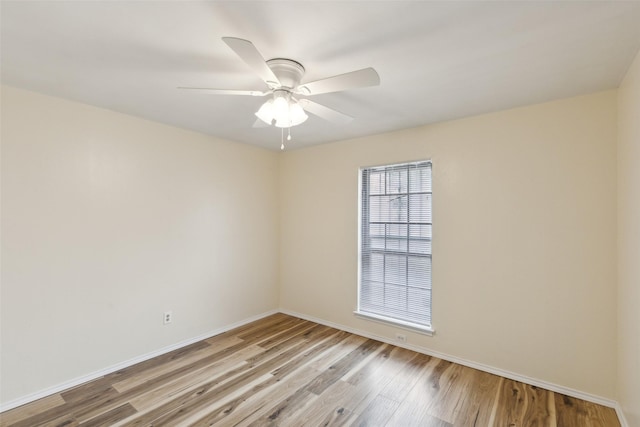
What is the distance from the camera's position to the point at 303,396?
7.47 ft

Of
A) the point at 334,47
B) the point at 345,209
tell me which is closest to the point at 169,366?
the point at 345,209

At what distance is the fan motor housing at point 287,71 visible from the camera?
1.73 metres

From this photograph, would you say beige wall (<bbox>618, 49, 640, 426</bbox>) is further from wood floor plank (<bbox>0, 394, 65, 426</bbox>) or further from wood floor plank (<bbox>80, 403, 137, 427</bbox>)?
wood floor plank (<bbox>0, 394, 65, 426</bbox>)

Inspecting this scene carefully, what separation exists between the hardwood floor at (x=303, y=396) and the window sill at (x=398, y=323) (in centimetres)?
23

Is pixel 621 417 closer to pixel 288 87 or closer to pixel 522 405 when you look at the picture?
pixel 522 405

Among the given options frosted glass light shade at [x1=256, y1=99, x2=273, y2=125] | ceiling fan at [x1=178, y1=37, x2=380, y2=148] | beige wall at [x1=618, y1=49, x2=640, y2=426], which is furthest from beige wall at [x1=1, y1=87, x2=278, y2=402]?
beige wall at [x1=618, y1=49, x2=640, y2=426]

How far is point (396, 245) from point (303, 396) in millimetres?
1785

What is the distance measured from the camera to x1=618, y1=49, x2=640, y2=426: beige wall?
5.56 ft

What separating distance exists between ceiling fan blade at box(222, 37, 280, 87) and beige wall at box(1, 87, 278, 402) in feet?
6.25

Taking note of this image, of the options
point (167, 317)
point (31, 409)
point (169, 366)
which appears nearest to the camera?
point (31, 409)

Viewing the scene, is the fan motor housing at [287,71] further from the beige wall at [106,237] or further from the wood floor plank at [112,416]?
the wood floor plank at [112,416]

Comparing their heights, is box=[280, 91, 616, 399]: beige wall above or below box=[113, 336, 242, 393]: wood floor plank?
above

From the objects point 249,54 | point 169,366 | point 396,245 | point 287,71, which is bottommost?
point 169,366

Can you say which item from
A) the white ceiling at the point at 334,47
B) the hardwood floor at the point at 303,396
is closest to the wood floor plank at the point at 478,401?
the hardwood floor at the point at 303,396
